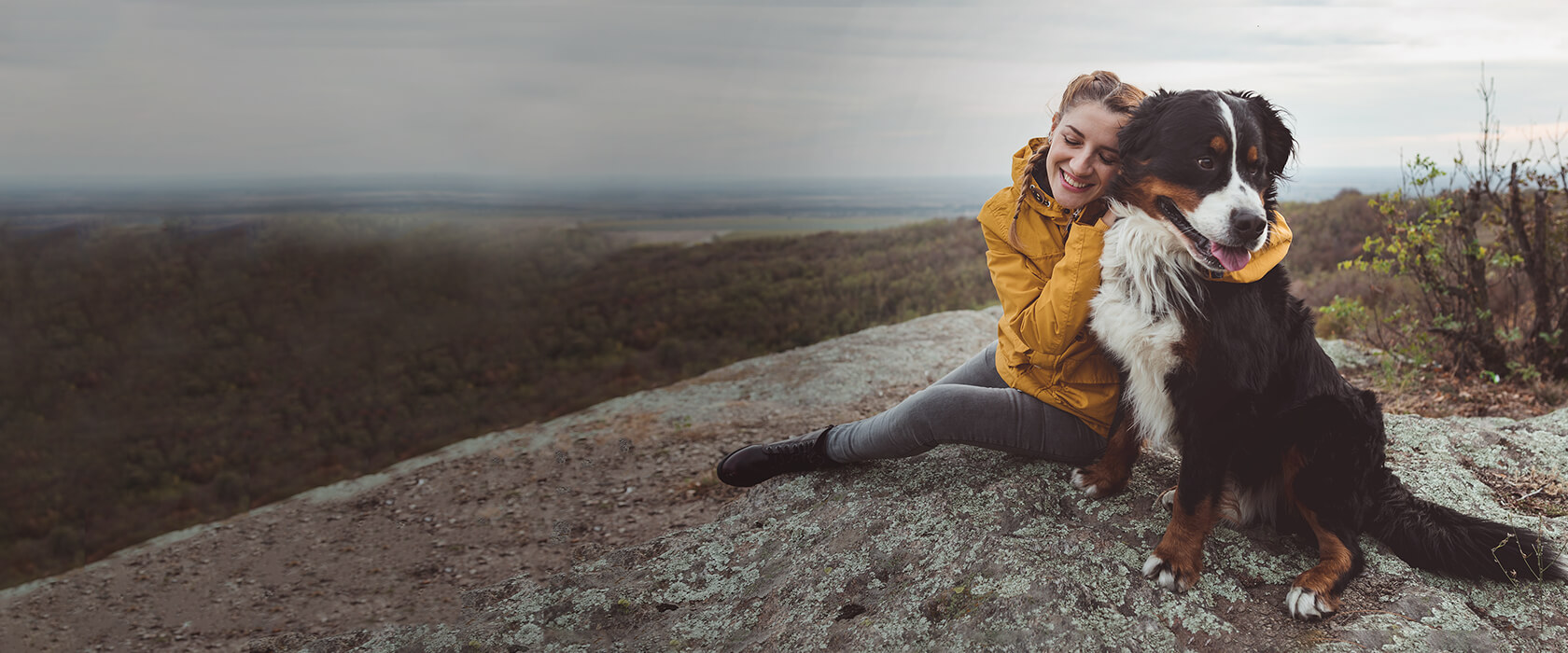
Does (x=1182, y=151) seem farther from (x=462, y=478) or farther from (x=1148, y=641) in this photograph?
(x=462, y=478)

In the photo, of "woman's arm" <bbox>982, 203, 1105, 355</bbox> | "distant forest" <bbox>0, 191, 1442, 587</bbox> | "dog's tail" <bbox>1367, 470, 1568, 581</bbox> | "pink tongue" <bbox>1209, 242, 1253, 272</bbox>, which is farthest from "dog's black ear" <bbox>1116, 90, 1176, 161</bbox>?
"distant forest" <bbox>0, 191, 1442, 587</bbox>

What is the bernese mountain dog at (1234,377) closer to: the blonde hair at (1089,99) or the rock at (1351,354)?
the blonde hair at (1089,99)

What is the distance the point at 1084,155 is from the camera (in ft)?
8.00

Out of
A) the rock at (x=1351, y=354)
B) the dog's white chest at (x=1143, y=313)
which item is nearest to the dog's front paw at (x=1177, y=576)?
the dog's white chest at (x=1143, y=313)

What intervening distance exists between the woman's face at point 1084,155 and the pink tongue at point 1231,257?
482 millimetres

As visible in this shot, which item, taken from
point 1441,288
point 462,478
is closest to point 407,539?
point 462,478

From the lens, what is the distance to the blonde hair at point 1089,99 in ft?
8.11

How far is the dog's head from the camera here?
6.42 feet

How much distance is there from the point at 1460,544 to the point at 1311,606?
627mm

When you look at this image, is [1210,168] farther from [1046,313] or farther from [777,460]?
[777,460]

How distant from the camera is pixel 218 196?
1620 centimetres

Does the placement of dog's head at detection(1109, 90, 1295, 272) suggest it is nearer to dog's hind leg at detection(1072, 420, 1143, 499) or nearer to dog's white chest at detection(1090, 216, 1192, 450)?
dog's white chest at detection(1090, 216, 1192, 450)

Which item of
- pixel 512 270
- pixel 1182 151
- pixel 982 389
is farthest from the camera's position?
pixel 512 270

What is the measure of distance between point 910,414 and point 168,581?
17.2 feet
